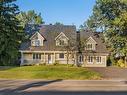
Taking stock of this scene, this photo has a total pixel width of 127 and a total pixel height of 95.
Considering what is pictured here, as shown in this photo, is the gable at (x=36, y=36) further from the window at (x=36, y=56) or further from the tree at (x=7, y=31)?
the tree at (x=7, y=31)

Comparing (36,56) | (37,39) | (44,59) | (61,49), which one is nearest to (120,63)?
(61,49)

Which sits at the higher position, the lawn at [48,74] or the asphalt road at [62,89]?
the lawn at [48,74]

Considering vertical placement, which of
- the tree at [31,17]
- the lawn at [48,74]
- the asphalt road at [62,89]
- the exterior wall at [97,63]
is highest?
the tree at [31,17]

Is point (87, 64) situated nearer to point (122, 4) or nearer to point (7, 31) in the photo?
point (122, 4)

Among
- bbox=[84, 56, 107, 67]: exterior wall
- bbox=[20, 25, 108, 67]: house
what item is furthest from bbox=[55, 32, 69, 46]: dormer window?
bbox=[84, 56, 107, 67]: exterior wall

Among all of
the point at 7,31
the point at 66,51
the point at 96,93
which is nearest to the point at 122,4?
the point at 7,31

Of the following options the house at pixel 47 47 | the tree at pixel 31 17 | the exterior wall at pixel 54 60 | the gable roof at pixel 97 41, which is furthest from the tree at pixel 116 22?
the tree at pixel 31 17

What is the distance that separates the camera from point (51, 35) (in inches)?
3029

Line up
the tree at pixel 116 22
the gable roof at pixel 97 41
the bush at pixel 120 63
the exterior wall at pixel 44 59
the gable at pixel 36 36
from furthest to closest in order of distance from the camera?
the gable roof at pixel 97 41 < the gable at pixel 36 36 < the exterior wall at pixel 44 59 < the bush at pixel 120 63 < the tree at pixel 116 22

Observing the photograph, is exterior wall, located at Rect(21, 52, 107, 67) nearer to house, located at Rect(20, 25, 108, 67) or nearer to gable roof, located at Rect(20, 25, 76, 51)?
house, located at Rect(20, 25, 108, 67)

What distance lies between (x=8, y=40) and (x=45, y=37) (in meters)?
48.7

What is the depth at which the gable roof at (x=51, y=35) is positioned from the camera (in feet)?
245

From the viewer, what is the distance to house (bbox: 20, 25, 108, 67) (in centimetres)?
7344

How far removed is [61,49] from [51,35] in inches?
173
